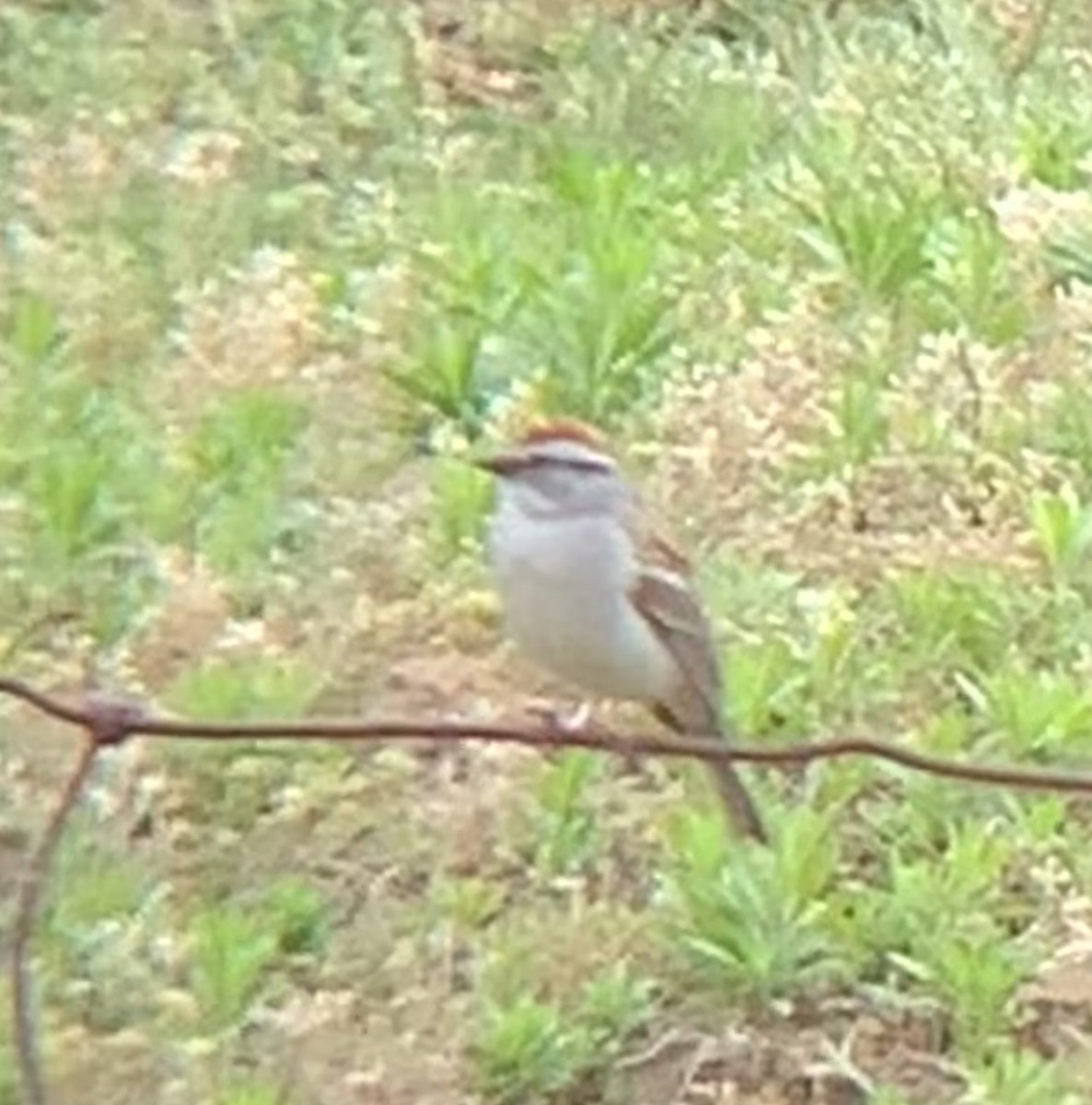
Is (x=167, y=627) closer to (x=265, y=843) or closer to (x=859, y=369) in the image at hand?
(x=265, y=843)

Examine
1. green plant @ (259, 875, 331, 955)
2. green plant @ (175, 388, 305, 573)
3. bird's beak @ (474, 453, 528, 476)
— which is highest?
bird's beak @ (474, 453, 528, 476)

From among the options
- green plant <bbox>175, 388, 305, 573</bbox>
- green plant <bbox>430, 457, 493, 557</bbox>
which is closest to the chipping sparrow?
green plant <bbox>430, 457, 493, 557</bbox>

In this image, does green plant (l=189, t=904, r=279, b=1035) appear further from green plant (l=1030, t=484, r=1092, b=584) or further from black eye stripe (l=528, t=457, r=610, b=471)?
green plant (l=1030, t=484, r=1092, b=584)

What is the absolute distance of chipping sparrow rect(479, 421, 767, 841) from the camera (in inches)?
216

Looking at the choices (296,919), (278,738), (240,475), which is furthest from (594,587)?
(278,738)

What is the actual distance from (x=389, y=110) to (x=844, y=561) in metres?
1.95

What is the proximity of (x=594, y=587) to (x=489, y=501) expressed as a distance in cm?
88

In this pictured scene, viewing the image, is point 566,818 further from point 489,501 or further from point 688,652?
point 489,501

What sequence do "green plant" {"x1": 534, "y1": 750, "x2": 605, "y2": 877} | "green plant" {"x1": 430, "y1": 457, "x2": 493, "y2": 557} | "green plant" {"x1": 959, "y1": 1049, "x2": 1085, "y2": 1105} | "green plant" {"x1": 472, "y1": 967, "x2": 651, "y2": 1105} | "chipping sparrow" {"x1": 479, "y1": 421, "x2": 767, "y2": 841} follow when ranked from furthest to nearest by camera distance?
"green plant" {"x1": 430, "y1": 457, "x2": 493, "y2": 557} < "green plant" {"x1": 534, "y1": 750, "x2": 605, "y2": 877} < "chipping sparrow" {"x1": 479, "y1": 421, "x2": 767, "y2": 841} < "green plant" {"x1": 472, "y1": 967, "x2": 651, "y2": 1105} < "green plant" {"x1": 959, "y1": 1049, "x2": 1085, "y2": 1105}

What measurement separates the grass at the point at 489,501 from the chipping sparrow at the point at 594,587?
0.19m

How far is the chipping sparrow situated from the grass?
19 centimetres

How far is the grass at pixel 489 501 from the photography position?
538 cm

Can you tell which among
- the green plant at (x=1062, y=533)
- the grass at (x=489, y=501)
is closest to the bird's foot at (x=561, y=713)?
the grass at (x=489, y=501)

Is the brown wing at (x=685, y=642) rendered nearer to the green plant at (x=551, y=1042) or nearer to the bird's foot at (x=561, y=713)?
the bird's foot at (x=561, y=713)
